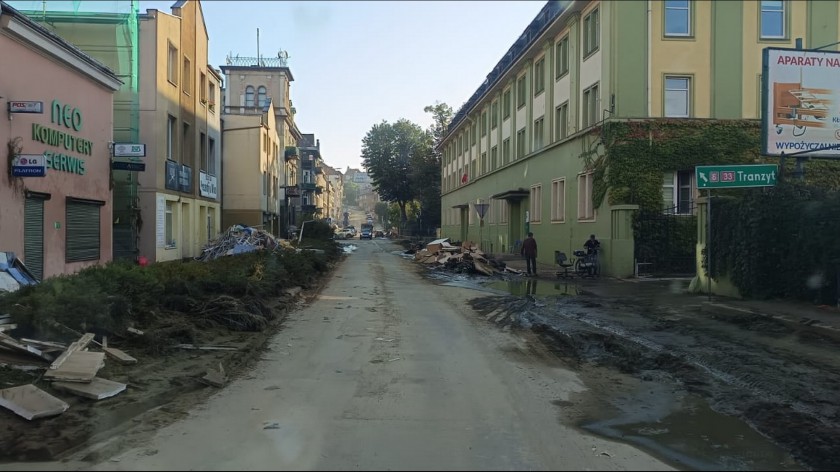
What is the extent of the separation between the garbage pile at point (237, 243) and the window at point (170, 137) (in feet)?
14.3

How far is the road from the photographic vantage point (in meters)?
4.86

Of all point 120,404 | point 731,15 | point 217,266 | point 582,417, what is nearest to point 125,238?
point 217,266

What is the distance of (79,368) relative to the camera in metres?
6.72

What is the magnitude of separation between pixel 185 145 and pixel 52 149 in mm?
12830

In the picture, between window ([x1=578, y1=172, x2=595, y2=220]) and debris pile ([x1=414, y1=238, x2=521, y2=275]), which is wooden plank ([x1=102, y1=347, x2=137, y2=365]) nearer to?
debris pile ([x1=414, y1=238, x2=521, y2=275])

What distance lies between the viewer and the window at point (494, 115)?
42.0m

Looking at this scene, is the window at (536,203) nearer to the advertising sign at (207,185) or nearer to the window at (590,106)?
the window at (590,106)

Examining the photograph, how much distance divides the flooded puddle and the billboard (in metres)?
12.3

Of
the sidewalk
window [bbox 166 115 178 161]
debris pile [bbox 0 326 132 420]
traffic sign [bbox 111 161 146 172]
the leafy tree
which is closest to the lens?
debris pile [bbox 0 326 132 420]

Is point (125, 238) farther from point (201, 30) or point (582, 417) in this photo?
point (582, 417)

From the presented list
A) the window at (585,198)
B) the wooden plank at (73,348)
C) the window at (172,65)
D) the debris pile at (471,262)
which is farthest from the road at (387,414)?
the window at (172,65)

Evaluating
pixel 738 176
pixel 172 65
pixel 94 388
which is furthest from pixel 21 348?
pixel 172 65

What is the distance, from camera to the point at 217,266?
14.9m

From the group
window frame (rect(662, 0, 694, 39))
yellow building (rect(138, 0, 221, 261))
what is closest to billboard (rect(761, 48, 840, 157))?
window frame (rect(662, 0, 694, 39))
